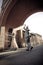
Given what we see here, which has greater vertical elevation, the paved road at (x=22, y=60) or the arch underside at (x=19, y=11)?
the arch underside at (x=19, y=11)

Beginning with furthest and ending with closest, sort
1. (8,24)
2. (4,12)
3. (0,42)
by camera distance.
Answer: (8,24) < (4,12) < (0,42)

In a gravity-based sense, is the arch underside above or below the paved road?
above

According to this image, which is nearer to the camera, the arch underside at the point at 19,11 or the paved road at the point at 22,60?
the paved road at the point at 22,60

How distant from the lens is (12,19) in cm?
1273

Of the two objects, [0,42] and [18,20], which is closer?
[0,42]

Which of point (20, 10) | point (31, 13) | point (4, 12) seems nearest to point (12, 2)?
point (4, 12)

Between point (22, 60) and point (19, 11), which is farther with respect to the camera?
point (19, 11)

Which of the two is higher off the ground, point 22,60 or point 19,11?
point 19,11

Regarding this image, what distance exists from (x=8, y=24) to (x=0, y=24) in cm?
88

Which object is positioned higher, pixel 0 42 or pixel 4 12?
pixel 4 12

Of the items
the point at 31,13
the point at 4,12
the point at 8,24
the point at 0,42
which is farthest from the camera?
the point at 31,13

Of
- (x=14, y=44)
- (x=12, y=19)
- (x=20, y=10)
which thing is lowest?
(x=14, y=44)

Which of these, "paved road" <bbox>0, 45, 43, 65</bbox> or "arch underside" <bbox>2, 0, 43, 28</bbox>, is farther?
"arch underside" <bbox>2, 0, 43, 28</bbox>

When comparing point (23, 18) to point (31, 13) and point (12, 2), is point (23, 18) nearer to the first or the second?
point (31, 13)
